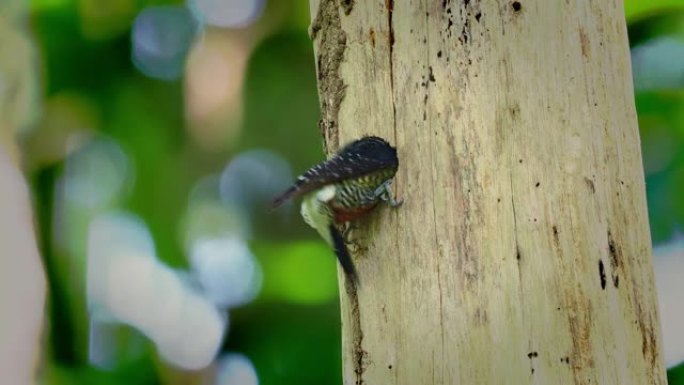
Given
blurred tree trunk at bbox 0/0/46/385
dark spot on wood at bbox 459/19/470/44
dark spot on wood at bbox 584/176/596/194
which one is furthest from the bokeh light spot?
dark spot on wood at bbox 584/176/596/194

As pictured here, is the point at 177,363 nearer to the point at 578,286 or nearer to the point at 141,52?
the point at 141,52

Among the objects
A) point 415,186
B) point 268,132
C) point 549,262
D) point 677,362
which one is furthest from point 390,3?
point 677,362

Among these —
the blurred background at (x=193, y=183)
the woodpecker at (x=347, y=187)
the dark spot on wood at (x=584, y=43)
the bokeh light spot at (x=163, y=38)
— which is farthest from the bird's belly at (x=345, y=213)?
the bokeh light spot at (x=163, y=38)

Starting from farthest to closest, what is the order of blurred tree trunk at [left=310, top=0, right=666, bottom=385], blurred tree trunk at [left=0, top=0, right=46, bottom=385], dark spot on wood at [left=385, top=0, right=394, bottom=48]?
blurred tree trunk at [left=0, top=0, right=46, bottom=385] < dark spot on wood at [left=385, top=0, right=394, bottom=48] < blurred tree trunk at [left=310, top=0, right=666, bottom=385]

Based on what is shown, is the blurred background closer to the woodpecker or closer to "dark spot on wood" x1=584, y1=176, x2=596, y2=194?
the woodpecker

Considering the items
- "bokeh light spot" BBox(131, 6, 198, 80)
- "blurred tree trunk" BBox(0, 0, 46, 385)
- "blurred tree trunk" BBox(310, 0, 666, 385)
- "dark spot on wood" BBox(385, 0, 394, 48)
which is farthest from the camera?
"bokeh light spot" BBox(131, 6, 198, 80)

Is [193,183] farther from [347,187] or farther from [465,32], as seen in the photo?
[465,32]
